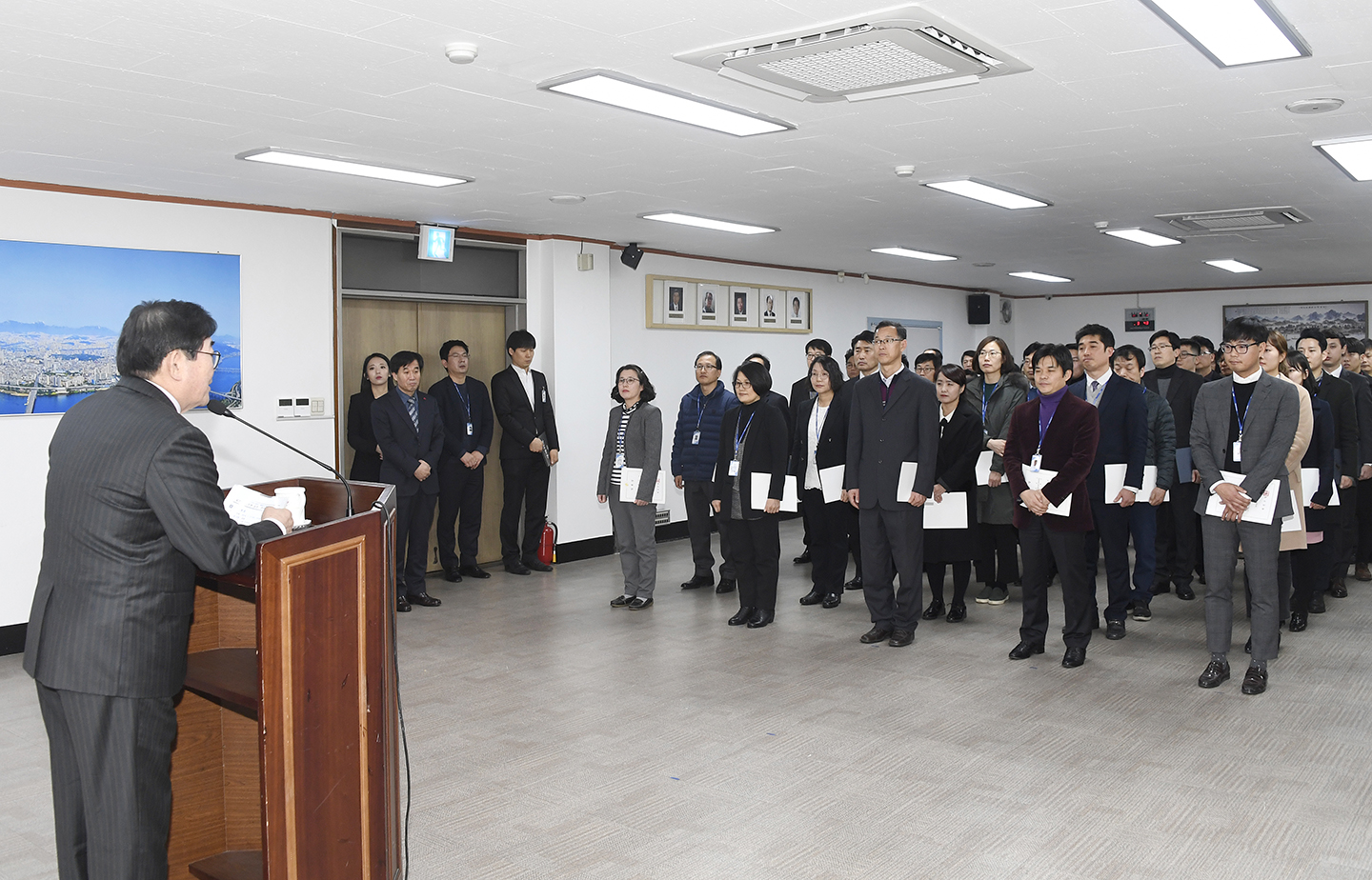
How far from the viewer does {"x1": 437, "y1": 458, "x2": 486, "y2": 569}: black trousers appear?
8008 millimetres

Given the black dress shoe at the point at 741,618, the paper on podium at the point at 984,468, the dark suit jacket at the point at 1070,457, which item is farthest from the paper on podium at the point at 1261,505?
the black dress shoe at the point at 741,618

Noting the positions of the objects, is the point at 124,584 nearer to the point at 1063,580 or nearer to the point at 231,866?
the point at 231,866

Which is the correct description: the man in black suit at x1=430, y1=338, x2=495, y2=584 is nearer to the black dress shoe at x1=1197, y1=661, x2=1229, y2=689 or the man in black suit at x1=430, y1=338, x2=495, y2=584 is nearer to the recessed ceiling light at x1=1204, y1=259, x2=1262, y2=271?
the black dress shoe at x1=1197, y1=661, x2=1229, y2=689

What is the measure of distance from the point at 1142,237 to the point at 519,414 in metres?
5.80

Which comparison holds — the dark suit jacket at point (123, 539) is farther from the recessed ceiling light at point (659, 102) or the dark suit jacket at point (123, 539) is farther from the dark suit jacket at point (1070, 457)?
the dark suit jacket at point (1070, 457)

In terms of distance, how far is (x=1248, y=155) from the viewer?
5754 mm

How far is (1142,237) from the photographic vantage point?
9.41 meters

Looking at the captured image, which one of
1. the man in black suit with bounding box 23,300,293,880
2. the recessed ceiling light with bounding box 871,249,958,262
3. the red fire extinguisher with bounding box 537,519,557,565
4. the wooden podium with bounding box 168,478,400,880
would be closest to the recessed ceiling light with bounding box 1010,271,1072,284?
the recessed ceiling light with bounding box 871,249,958,262

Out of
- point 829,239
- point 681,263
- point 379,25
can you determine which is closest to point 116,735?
point 379,25

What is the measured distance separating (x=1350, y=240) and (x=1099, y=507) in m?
5.82

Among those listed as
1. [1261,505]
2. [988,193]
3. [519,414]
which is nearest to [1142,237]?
[988,193]

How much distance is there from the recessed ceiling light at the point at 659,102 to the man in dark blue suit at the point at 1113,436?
2.24 meters

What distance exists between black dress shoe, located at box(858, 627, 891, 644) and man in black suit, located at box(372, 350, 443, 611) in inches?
118

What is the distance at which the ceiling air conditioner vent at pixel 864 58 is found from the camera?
3578 mm
